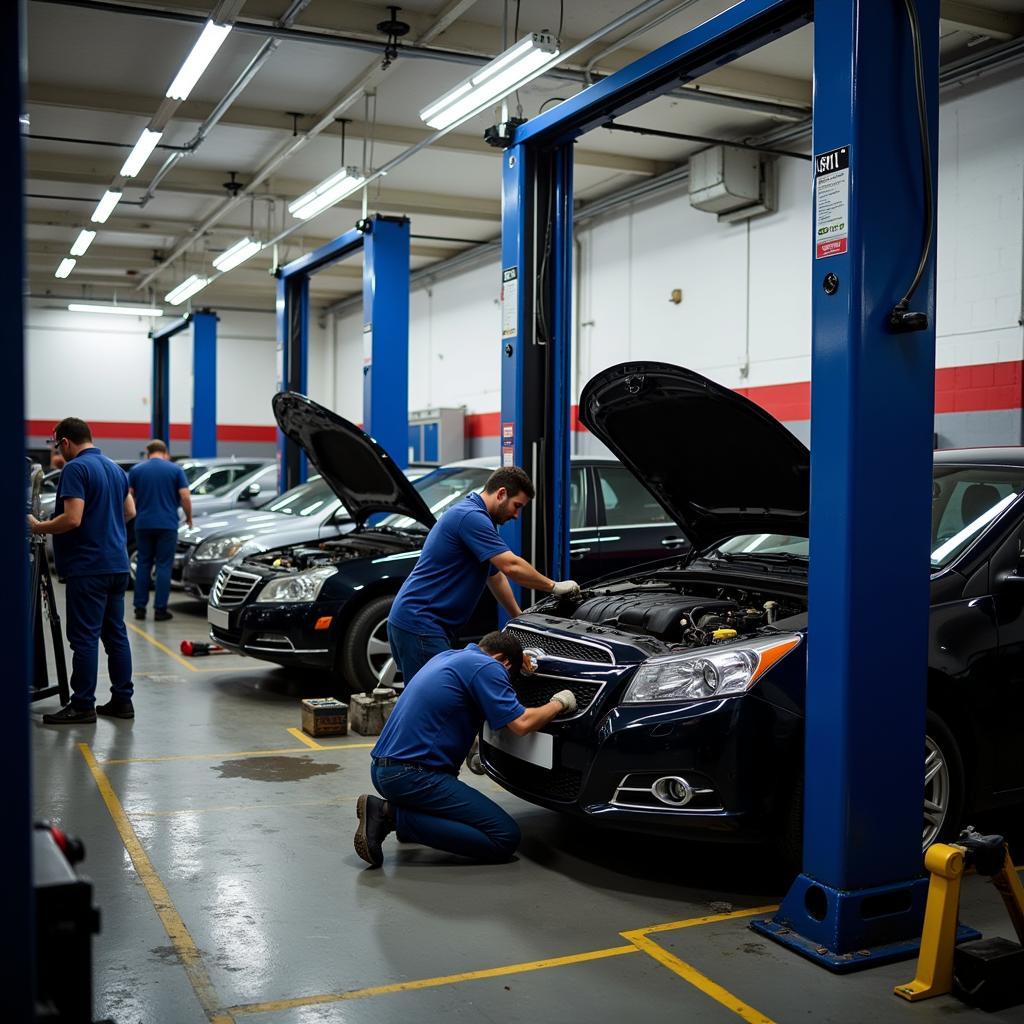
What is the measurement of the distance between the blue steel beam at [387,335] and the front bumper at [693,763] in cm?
633

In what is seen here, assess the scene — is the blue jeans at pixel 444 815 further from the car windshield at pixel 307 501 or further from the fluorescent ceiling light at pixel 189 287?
→ the fluorescent ceiling light at pixel 189 287

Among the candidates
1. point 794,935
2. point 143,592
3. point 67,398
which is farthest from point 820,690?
point 67,398

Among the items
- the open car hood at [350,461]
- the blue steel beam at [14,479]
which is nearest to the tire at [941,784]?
the blue steel beam at [14,479]

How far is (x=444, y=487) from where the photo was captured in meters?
8.18

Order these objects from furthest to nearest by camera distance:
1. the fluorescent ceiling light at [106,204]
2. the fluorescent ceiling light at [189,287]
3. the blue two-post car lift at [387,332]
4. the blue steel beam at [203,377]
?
the blue steel beam at [203,377], the fluorescent ceiling light at [189,287], the fluorescent ceiling light at [106,204], the blue two-post car lift at [387,332]

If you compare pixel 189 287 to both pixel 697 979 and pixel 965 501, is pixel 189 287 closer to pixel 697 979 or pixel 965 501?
pixel 965 501

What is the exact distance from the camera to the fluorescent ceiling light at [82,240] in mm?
15555

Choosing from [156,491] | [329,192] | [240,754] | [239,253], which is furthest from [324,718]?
[239,253]

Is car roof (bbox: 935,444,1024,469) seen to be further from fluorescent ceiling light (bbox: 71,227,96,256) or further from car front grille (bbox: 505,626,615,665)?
fluorescent ceiling light (bbox: 71,227,96,256)

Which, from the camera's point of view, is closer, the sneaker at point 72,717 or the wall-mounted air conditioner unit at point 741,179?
the sneaker at point 72,717

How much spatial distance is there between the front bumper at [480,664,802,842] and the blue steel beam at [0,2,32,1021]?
236cm

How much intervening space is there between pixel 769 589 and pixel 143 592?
317 inches

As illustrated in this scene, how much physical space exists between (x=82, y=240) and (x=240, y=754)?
12133mm

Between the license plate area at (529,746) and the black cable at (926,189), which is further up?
the black cable at (926,189)
